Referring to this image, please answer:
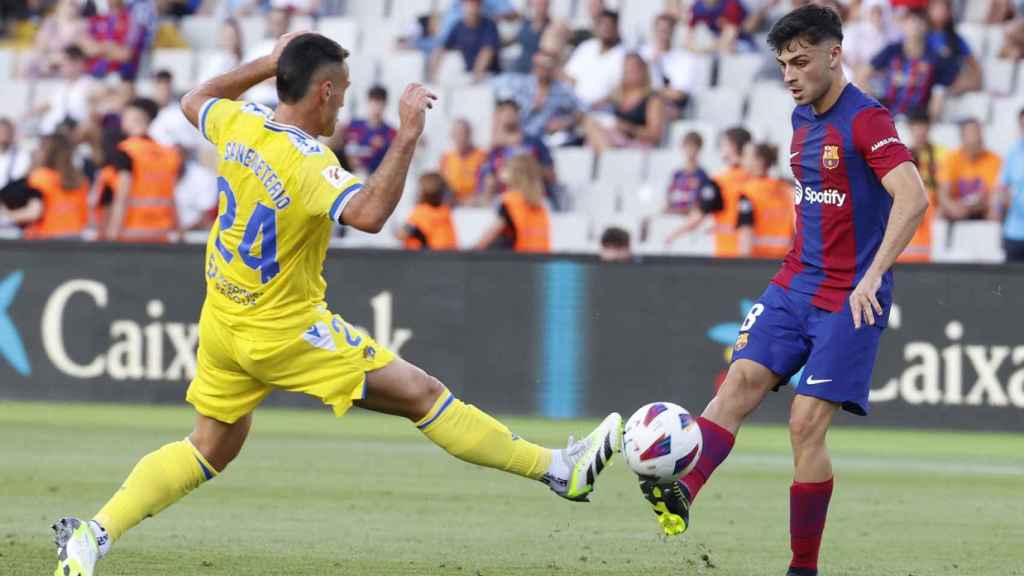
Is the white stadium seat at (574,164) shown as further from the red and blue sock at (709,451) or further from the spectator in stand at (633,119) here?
the red and blue sock at (709,451)

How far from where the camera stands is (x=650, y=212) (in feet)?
57.7

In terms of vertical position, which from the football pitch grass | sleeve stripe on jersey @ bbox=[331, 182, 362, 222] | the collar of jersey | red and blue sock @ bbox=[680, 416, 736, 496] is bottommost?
the football pitch grass

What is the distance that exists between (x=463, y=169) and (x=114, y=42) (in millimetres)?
4888

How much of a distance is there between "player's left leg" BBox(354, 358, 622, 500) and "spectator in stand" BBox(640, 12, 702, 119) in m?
11.3

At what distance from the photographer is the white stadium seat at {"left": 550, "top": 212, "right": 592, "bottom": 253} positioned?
17.2 m

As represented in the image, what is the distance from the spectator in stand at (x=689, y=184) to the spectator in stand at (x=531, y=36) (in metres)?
2.49

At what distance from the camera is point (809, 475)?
708 cm

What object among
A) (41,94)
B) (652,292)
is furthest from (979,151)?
(41,94)

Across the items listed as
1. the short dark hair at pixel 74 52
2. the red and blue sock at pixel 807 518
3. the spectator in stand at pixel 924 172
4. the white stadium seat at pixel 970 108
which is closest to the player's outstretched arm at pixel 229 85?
the red and blue sock at pixel 807 518

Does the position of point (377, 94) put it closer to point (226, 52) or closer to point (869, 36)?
point (226, 52)

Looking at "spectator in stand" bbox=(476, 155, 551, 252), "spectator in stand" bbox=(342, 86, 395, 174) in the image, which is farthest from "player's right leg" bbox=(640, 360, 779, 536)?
"spectator in stand" bbox=(342, 86, 395, 174)

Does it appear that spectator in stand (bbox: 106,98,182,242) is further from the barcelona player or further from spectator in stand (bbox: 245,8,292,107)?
the barcelona player

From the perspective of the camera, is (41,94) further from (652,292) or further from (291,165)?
(291,165)

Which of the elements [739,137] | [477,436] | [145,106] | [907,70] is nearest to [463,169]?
[739,137]
